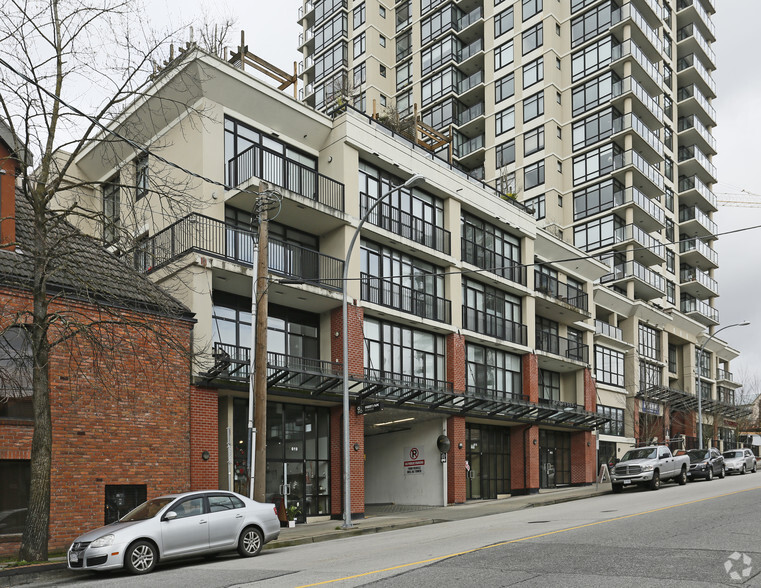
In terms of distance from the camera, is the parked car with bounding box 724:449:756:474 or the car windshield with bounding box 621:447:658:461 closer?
the car windshield with bounding box 621:447:658:461

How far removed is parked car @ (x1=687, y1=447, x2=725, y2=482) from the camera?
35344mm

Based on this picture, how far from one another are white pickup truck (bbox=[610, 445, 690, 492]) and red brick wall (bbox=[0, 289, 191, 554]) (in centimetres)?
1817

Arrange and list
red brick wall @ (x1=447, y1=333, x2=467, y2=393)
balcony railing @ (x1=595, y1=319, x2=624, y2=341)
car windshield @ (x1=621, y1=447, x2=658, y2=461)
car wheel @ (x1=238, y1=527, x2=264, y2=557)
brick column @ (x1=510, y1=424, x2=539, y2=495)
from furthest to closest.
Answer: balcony railing @ (x1=595, y1=319, x2=624, y2=341) → brick column @ (x1=510, y1=424, x2=539, y2=495) → car windshield @ (x1=621, y1=447, x2=658, y2=461) → red brick wall @ (x1=447, y1=333, x2=467, y2=393) → car wheel @ (x1=238, y1=527, x2=264, y2=557)

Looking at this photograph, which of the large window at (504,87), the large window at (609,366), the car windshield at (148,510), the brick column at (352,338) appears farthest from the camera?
the large window at (504,87)

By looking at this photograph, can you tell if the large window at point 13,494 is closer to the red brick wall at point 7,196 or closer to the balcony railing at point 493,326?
the red brick wall at point 7,196

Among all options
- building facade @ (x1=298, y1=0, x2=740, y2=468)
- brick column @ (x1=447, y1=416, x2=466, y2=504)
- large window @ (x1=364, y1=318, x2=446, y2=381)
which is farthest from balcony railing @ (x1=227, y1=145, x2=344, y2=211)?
building facade @ (x1=298, y1=0, x2=740, y2=468)

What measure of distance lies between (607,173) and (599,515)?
37.4 metres

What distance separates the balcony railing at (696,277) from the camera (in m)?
64.5

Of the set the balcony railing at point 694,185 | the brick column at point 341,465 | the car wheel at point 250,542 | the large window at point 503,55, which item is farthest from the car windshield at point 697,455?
the balcony railing at point 694,185

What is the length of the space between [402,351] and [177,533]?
15.9 m

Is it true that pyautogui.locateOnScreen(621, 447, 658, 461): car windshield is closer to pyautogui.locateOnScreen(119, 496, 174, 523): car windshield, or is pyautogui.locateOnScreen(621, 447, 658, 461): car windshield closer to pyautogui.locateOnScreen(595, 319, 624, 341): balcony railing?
pyautogui.locateOnScreen(595, 319, 624, 341): balcony railing

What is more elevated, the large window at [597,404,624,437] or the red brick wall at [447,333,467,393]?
the red brick wall at [447,333,467,393]

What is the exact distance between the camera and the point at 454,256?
103 feet

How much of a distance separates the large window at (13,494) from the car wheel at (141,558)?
4783 mm
